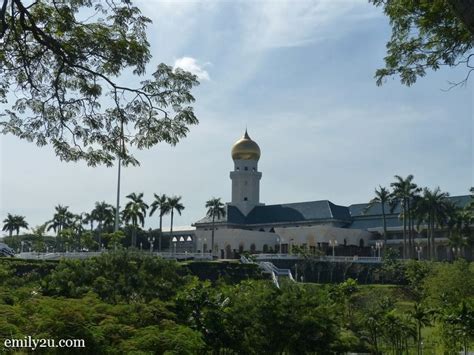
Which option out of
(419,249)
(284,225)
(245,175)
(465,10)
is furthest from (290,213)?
(465,10)

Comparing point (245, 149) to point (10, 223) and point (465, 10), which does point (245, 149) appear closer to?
point (10, 223)

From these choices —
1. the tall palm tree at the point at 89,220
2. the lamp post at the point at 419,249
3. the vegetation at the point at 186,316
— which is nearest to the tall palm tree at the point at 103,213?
the tall palm tree at the point at 89,220

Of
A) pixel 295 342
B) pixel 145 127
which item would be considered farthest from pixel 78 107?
pixel 295 342

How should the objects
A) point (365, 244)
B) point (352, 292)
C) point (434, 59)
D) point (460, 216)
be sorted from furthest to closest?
point (365, 244) → point (460, 216) → point (352, 292) → point (434, 59)

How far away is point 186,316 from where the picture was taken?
1370cm

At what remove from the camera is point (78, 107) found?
12.7m

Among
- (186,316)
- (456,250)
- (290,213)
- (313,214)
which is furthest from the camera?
(290,213)

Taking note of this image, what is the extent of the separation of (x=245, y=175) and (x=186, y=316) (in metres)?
71.5

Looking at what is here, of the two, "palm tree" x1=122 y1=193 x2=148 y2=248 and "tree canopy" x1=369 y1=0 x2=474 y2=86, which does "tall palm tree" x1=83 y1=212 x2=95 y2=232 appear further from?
"tree canopy" x1=369 y1=0 x2=474 y2=86

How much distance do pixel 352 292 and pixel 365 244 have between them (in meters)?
43.6

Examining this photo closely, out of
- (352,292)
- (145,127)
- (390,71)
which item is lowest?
(352,292)

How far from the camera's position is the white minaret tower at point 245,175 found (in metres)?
83.2

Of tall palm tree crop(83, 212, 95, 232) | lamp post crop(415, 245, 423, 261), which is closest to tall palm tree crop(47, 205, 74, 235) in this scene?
tall palm tree crop(83, 212, 95, 232)

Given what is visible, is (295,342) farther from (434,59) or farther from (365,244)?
(365,244)
